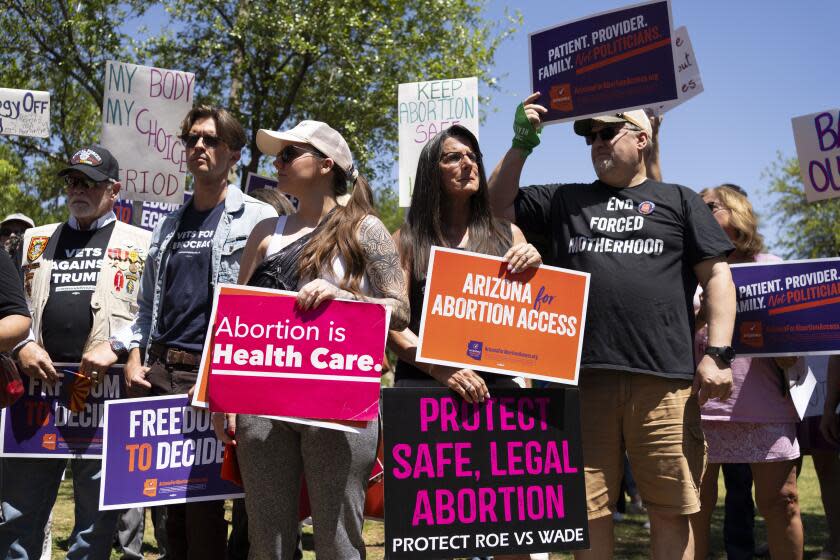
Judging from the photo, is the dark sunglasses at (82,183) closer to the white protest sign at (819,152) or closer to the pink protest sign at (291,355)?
the pink protest sign at (291,355)

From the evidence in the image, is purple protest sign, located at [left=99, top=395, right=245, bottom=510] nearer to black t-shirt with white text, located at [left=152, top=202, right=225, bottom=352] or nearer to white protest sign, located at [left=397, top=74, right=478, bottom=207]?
black t-shirt with white text, located at [left=152, top=202, right=225, bottom=352]

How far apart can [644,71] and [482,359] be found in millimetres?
1606

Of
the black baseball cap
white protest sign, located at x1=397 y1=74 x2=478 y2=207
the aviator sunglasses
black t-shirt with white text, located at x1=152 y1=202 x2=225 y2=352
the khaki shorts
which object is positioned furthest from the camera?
white protest sign, located at x1=397 y1=74 x2=478 y2=207

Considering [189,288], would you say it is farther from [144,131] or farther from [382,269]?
[144,131]

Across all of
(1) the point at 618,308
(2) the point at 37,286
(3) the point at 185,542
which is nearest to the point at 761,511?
(1) the point at 618,308

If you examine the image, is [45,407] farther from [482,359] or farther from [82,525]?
[482,359]

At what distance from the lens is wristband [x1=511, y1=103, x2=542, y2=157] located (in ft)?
13.2

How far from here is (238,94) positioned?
1736 cm

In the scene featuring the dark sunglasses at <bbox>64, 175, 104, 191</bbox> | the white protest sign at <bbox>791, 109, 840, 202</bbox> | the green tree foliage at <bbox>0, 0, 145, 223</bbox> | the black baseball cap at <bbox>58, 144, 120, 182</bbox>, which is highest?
the green tree foliage at <bbox>0, 0, 145, 223</bbox>

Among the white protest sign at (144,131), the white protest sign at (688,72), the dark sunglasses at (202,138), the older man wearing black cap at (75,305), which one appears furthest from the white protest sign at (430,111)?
the dark sunglasses at (202,138)

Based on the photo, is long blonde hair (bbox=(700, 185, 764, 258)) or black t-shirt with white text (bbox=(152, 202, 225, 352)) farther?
long blonde hair (bbox=(700, 185, 764, 258))

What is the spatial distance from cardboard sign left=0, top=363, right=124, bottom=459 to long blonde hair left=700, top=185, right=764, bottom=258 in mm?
3214

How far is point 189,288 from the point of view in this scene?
389 centimetres

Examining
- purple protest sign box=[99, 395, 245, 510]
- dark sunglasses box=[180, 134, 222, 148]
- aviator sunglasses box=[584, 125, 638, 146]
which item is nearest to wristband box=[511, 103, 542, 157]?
aviator sunglasses box=[584, 125, 638, 146]
